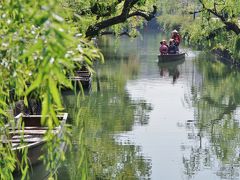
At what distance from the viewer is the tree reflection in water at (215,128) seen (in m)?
9.16

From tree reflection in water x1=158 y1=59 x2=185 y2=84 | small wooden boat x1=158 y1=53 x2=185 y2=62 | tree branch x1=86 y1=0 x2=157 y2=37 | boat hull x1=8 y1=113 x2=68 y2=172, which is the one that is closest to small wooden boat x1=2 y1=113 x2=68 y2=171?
boat hull x1=8 y1=113 x2=68 y2=172

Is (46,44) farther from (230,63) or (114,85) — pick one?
(230,63)

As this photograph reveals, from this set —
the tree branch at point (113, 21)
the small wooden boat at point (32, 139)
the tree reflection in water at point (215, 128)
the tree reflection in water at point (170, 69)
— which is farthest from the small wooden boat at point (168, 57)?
the small wooden boat at point (32, 139)

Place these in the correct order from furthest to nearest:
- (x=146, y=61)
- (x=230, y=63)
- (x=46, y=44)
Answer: (x=146, y=61) → (x=230, y=63) → (x=46, y=44)

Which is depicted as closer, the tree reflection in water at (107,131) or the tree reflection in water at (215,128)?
the tree reflection in water at (107,131)

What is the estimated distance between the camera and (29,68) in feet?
7.85

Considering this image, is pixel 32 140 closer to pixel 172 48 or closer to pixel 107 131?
pixel 107 131

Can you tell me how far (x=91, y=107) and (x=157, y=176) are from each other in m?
5.89

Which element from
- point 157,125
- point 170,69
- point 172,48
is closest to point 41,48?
point 157,125

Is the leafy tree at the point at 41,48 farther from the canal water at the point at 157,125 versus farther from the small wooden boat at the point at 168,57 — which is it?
the small wooden boat at the point at 168,57

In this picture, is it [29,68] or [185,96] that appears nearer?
[29,68]

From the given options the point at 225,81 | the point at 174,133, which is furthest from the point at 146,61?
the point at 174,133

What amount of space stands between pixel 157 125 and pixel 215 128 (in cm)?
133

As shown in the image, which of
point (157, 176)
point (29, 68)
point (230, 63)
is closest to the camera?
point (29, 68)
